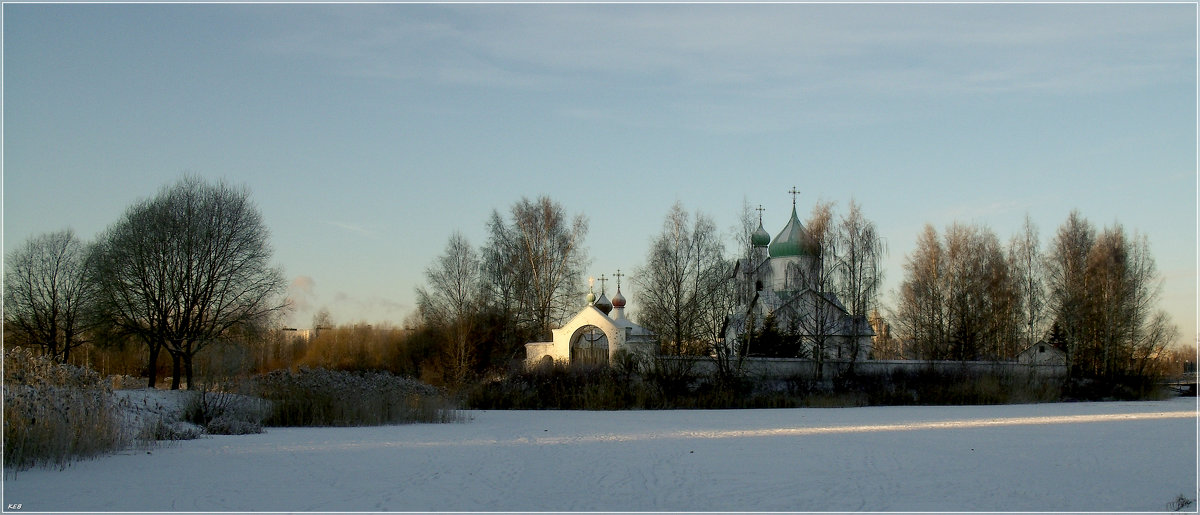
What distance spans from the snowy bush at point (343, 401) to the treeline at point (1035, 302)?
26155mm

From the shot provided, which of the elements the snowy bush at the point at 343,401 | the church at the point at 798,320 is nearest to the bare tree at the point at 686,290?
the church at the point at 798,320

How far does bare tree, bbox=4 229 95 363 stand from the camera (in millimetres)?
39281

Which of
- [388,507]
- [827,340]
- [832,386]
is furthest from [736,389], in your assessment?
[388,507]

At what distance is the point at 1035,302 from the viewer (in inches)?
1711

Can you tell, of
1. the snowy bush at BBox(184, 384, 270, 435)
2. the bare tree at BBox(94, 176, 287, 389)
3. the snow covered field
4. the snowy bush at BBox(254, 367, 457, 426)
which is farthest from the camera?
the bare tree at BBox(94, 176, 287, 389)

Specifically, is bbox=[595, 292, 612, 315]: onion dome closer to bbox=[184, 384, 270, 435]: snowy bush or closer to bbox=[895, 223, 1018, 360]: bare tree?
bbox=[895, 223, 1018, 360]: bare tree

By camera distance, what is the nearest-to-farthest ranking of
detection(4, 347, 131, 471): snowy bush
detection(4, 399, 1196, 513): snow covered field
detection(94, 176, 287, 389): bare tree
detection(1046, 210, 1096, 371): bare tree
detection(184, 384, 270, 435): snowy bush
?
1. detection(4, 399, 1196, 513): snow covered field
2. detection(4, 347, 131, 471): snowy bush
3. detection(184, 384, 270, 435): snowy bush
4. detection(94, 176, 287, 389): bare tree
5. detection(1046, 210, 1096, 371): bare tree

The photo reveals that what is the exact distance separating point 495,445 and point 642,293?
20271 mm

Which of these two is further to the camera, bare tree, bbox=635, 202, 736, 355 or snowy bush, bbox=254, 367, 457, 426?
bare tree, bbox=635, 202, 736, 355

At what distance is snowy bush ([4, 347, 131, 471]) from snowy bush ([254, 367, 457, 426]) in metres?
5.85

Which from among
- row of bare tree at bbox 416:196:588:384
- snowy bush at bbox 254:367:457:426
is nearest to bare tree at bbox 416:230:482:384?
row of bare tree at bbox 416:196:588:384

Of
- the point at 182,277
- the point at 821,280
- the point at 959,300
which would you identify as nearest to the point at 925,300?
the point at 959,300

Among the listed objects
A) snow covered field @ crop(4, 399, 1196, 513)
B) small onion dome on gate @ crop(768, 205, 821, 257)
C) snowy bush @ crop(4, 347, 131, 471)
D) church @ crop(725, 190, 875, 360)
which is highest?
small onion dome on gate @ crop(768, 205, 821, 257)

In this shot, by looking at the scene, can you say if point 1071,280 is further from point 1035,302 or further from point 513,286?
point 513,286
